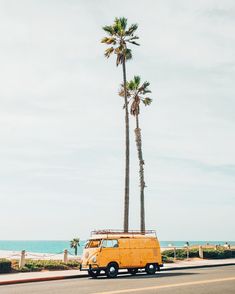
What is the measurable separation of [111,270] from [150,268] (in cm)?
297

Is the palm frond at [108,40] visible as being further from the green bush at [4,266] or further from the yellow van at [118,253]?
the green bush at [4,266]

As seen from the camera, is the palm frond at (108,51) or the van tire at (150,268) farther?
the palm frond at (108,51)

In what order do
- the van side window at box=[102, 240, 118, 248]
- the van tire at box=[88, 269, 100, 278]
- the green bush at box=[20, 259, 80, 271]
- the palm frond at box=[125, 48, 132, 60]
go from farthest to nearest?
the palm frond at box=[125, 48, 132, 60] → the green bush at box=[20, 259, 80, 271] → the van side window at box=[102, 240, 118, 248] → the van tire at box=[88, 269, 100, 278]

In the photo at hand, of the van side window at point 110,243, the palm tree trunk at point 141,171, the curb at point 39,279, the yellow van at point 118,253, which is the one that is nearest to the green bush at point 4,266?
the curb at point 39,279

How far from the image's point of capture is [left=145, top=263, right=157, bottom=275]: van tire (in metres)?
23.4

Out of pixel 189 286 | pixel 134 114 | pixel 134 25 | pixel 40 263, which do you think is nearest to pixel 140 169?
pixel 134 114

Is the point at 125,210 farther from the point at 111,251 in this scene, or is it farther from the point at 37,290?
the point at 37,290

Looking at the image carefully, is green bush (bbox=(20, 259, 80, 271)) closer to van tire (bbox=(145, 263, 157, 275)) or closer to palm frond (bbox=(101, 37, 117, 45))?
van tire (bbox=(145, 263, 157, 275))

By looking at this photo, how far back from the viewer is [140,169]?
40.4 m

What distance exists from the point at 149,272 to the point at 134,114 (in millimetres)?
21367

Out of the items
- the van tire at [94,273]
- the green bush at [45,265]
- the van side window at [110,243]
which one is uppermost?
the van side window at [110,243]

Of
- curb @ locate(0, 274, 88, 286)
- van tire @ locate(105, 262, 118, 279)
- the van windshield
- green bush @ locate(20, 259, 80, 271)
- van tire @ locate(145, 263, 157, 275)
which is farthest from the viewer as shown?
green bush @ locate(20, 259, 80, 271)

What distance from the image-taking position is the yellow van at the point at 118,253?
21.5m

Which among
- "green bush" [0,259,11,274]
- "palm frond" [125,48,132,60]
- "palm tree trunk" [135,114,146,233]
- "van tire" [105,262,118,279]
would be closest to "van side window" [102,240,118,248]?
"van tire" [105,262,118,279]
